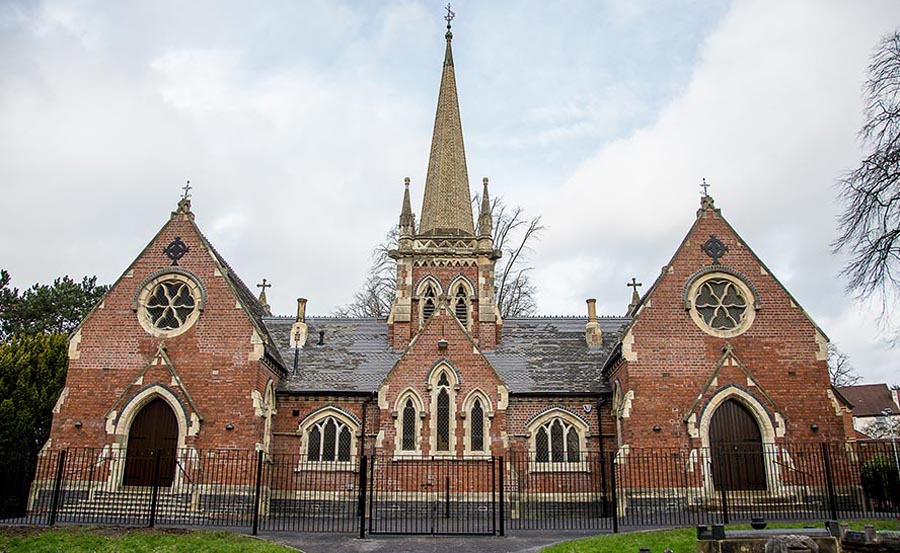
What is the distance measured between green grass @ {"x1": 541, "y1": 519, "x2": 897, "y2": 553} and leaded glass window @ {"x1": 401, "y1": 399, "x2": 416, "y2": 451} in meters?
8.32

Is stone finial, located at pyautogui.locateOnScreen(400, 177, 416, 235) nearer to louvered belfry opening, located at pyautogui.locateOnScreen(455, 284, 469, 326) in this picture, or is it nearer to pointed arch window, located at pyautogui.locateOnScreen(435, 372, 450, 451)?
louvered belfry opening, located at pyautogui.locateOnScreen(455, 284, 469, 326)

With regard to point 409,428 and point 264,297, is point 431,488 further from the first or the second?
point 264,297

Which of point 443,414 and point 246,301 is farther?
point 246,301

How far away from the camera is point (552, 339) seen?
1048 inches

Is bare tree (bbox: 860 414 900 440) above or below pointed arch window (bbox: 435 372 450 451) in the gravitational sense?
above

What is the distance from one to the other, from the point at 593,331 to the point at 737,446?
744 cm

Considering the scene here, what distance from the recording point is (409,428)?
21953mm

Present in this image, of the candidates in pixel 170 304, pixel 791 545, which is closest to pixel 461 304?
pixel 170 304

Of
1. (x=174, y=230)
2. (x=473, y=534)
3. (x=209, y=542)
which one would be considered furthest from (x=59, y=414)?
(x=473, y=534)

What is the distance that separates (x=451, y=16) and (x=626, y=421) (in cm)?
2461

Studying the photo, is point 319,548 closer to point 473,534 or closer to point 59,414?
point 473,534

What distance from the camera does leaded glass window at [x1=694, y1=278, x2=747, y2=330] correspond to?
21.6 m

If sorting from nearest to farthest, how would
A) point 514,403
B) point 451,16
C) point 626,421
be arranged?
point 626,421
point 514,403
point 451,16

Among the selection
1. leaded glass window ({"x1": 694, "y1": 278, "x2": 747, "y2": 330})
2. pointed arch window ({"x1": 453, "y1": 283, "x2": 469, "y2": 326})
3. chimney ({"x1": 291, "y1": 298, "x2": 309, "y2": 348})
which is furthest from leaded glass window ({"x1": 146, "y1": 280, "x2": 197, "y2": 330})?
leaded glass window ({"x1": 694, "y1": 278, "x2": 747, "y2": 330})
